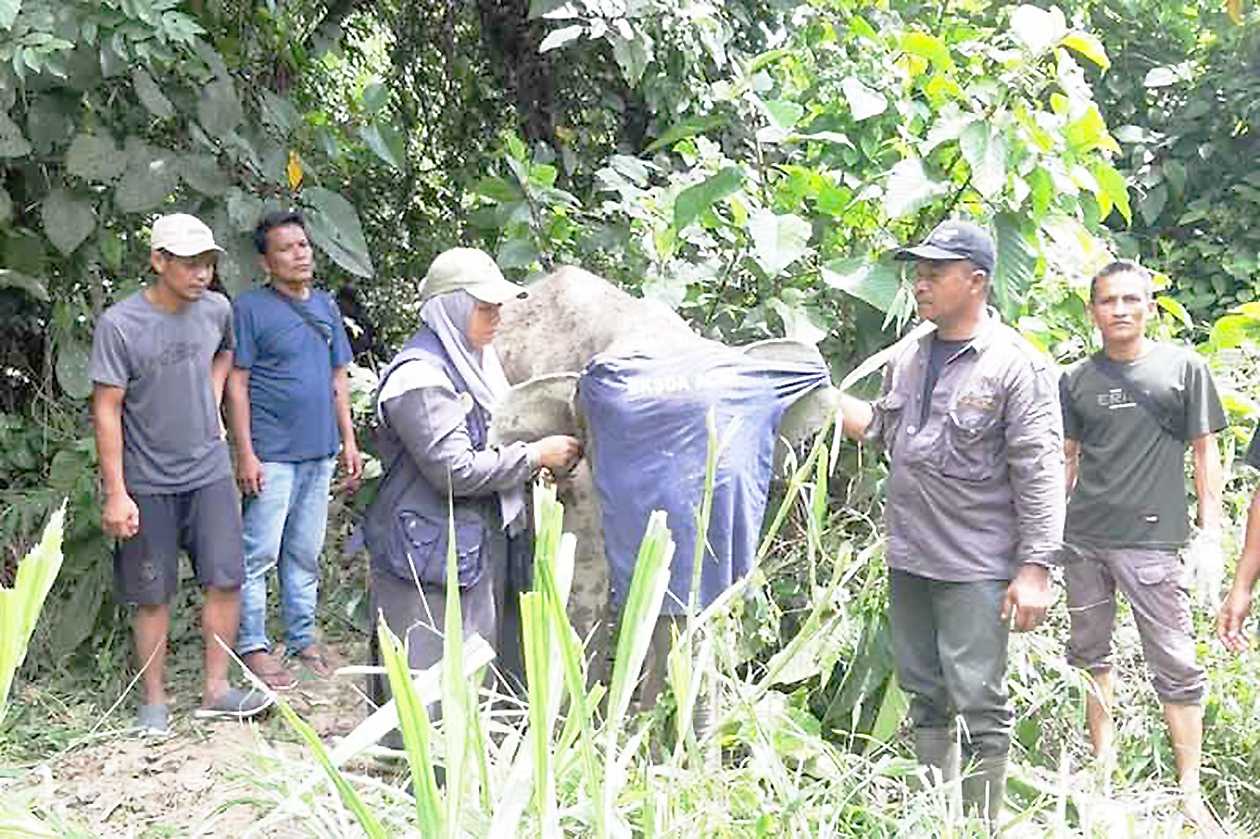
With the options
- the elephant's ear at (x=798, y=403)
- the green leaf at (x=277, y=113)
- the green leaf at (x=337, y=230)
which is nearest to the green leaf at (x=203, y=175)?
the green leaf at (x=337, y=230)

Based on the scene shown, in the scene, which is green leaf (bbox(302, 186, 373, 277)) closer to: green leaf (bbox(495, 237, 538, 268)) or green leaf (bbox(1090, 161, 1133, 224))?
green leaf (bbox(495, 237, 538, 268))

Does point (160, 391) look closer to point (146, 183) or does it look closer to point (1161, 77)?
point (146, 183)

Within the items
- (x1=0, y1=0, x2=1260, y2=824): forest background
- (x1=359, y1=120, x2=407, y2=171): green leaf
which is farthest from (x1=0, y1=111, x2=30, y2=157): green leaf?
(x1=359, y1=120, x2=407, y2=171): green leaf

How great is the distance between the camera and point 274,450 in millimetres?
3928

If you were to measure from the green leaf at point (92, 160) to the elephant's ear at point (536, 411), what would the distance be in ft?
5.73

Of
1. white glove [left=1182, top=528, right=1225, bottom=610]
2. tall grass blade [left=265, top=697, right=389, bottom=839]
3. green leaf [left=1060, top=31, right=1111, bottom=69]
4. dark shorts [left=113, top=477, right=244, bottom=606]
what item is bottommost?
white glove [left=1182, top=528, right=1225, bottom=610]

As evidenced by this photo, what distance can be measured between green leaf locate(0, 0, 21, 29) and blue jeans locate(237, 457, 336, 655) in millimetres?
1297

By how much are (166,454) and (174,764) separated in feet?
2.47

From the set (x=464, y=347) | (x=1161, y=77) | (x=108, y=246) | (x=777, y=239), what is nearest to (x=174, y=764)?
(x=464, y=347)

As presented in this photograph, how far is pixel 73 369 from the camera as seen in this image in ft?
14.0

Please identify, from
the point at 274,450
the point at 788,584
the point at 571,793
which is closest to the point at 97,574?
the point at 274,450

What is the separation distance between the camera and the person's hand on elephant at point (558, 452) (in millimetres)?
2863

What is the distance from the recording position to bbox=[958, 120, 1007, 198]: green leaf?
11.7ft

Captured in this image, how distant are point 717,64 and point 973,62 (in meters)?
1.29
